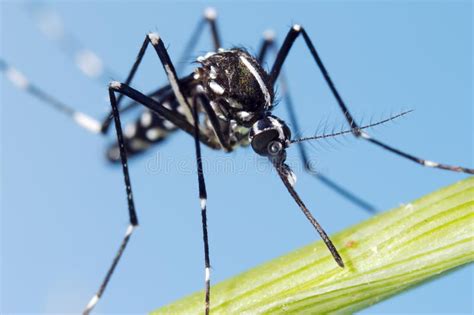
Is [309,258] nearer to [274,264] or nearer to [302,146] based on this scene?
[274,264]

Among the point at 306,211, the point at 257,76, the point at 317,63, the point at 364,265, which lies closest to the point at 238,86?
the point at 257,76

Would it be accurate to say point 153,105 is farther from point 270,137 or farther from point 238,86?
point 270,137

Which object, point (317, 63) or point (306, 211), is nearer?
point (306, 211)

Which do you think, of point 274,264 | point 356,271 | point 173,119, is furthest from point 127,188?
point 356,271

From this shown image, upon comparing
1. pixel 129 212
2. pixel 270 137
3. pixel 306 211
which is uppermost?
pixel 270 137

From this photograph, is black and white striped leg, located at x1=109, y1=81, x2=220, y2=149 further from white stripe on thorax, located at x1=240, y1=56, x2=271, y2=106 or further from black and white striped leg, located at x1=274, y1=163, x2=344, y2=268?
black and white striped leg, located at x1=274, y1=163, x2=344, y2=268
